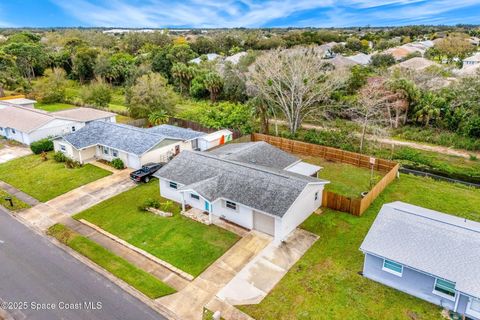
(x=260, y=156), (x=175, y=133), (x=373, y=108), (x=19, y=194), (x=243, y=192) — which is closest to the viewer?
(x=243, y=192)

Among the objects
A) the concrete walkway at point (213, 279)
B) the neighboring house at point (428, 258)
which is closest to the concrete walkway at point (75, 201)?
the concrete walkway at point (213, 279)

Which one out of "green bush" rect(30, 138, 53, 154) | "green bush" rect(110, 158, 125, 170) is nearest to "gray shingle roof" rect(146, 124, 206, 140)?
"green bush" rect(110, 158, 125, 170)

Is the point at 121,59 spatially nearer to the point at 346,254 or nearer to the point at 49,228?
the point at 49,228

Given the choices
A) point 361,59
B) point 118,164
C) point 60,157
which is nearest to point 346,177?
point 118,164

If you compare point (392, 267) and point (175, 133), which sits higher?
point (175, 133)

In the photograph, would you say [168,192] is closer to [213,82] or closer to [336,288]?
[336,288]

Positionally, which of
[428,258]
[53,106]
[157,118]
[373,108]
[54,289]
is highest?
[373,108]
